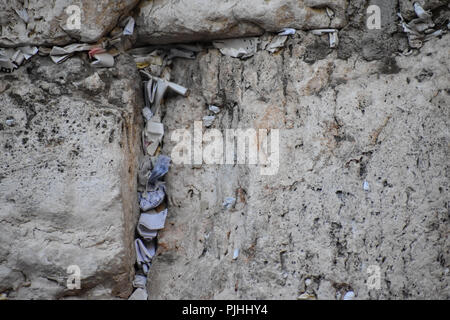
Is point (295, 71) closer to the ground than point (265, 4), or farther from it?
closer to the ground

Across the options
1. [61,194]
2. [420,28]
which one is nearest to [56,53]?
[61,194]

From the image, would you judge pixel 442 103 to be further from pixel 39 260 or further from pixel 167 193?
pixel 39 260

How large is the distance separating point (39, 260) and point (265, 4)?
1.62m

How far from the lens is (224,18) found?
255 cm

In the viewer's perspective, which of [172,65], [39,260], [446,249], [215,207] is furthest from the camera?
[172,65]

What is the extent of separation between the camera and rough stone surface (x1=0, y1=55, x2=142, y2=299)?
7.87ft

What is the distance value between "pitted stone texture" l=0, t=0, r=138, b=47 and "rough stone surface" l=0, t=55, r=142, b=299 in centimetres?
23

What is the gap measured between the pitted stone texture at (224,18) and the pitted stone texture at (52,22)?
0.18 meters

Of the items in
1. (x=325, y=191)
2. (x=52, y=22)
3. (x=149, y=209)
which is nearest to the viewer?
(x=325, y=191)

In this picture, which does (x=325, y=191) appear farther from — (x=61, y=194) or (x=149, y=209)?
(x=61, y=194)

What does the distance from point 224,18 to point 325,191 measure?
0.98m

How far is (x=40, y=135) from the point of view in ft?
8.07

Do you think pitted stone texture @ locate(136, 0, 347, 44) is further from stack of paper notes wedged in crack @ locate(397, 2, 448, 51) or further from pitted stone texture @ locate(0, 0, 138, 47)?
stack of paper notes wedged in crack @ locate(397, 2, 448, 51)
